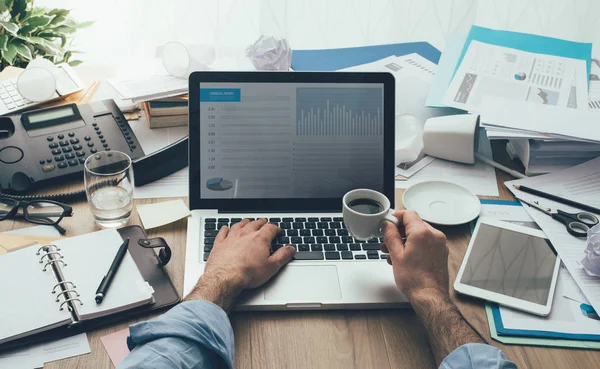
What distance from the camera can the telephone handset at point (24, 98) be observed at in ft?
4.45

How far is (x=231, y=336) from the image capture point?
0.88 metres

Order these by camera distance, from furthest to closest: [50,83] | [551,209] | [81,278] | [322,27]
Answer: [322,27] < [50,83] < [551,209] < [81,278]

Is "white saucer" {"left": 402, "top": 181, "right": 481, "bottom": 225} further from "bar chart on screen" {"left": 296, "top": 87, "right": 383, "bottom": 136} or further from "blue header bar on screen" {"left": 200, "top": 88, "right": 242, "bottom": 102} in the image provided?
"blue header bar on screen" {"left": 200, "top": 88, "right": 242, "bottom": 102}

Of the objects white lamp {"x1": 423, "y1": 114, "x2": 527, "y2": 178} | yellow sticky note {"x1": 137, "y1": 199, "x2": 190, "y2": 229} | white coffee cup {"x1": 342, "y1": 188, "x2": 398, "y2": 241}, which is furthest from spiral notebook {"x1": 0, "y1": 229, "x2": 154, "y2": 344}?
white lamp {"x1": 423, "y1": 114, "x2": 527, "y2": 178}

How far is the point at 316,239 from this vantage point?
1.08 m

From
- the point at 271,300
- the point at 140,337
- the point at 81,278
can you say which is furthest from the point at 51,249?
the point at 271,300

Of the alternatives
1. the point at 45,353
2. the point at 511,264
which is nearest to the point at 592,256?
the point at 511,264

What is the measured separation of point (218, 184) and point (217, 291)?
27cm

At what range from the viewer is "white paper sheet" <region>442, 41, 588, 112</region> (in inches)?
56.6

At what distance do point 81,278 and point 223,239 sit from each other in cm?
24

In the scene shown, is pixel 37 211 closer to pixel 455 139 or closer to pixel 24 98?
pixel 24 98

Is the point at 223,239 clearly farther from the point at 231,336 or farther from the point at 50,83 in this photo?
the point at 50,83

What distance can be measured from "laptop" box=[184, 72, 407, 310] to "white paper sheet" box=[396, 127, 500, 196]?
0.18 metres

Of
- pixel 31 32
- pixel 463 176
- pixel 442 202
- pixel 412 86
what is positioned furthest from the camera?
pixel 31 32
